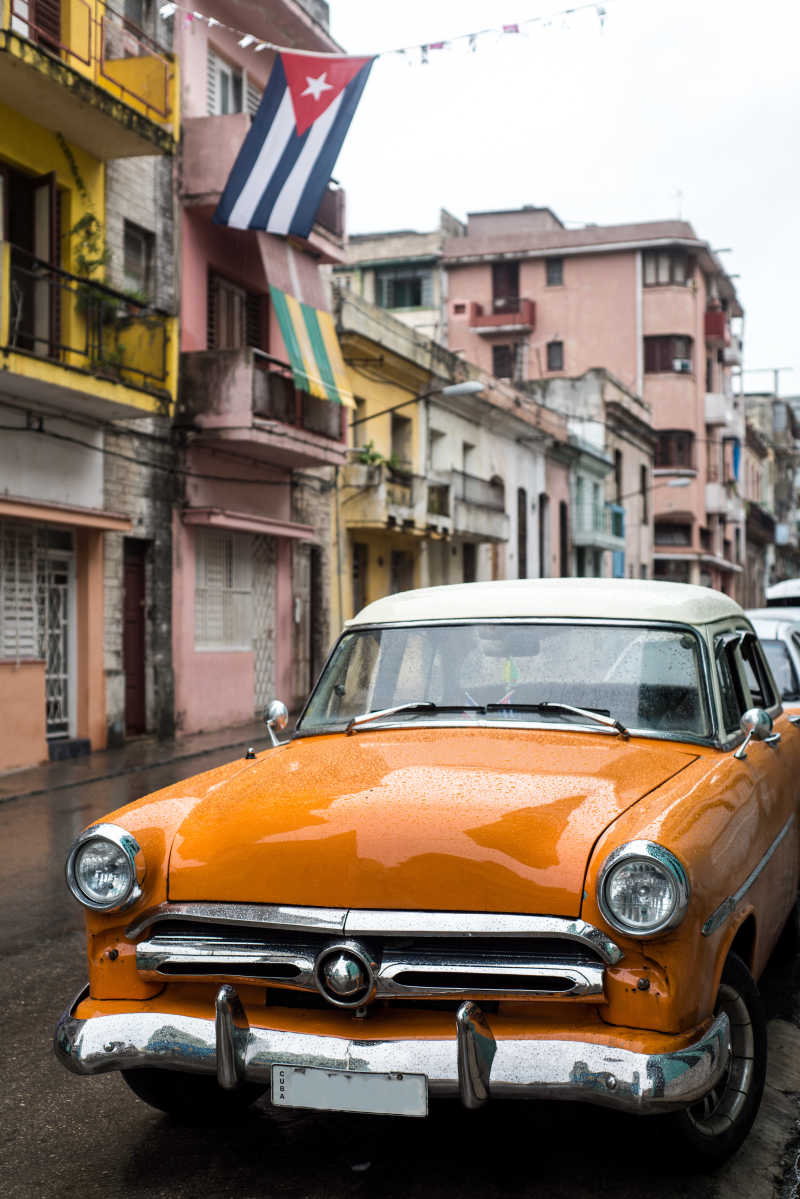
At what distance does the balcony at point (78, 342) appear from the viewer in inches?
556

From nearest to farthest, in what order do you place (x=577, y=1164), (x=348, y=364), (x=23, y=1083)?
(x=577, y=1164), (x=23, y=1083), (x=348, y=364)

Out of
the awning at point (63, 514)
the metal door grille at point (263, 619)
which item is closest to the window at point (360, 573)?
the metal door grille at point (263, 619)

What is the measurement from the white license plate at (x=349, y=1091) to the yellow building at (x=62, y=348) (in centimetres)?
1153

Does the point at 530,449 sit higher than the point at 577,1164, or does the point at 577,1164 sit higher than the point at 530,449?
the point at 530,449

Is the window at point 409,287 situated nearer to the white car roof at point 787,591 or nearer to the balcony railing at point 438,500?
the balcony railing at point 438,500

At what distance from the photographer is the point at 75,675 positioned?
16.6 m

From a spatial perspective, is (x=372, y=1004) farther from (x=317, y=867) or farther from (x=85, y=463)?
(x=85, y=463)

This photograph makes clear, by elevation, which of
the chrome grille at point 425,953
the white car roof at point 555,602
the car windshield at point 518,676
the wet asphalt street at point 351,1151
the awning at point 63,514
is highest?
the awning at point 63,514

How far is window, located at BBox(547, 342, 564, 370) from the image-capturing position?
51062 mm

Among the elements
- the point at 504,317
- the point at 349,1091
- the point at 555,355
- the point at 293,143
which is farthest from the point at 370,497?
the point at 555,355

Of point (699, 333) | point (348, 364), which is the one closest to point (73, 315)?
point (348, 364)

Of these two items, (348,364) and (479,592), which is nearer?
(479,592)

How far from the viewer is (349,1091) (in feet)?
10.3

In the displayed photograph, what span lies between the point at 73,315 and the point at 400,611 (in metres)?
11.6
